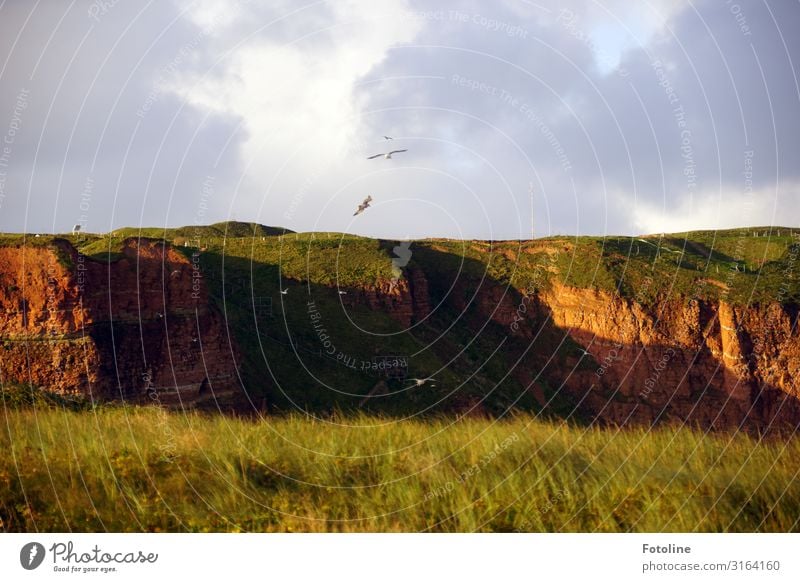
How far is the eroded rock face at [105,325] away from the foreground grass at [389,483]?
31.4 meters

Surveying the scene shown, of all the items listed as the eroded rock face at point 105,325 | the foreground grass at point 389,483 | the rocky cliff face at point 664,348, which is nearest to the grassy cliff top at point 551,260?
the rocky cliff face at point 664,348

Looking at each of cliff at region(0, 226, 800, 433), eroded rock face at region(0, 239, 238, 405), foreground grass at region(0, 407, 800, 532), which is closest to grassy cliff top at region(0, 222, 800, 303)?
cliff at region(0, 226, 800, 433)

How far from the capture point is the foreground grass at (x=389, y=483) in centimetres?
854

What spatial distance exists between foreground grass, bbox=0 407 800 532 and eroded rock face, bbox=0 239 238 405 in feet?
103

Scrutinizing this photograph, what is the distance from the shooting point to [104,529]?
872 centimetres

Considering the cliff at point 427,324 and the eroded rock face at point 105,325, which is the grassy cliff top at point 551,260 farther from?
the eroded rock face at point 105,325

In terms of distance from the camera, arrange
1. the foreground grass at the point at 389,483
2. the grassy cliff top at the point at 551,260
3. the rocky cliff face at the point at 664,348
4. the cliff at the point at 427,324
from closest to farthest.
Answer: the foreground grass at the point at 389,483 → the cliff at the point at 427,324 → the grassy cliff top at the point at 551,260 → the rocky cliff face at the point at 664,348

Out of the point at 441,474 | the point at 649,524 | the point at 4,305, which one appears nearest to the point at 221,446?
the point at 441,474

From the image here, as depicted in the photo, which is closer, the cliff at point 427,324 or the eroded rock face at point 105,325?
the eroded rock face at point 105,325

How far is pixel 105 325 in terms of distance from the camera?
44.5 meters

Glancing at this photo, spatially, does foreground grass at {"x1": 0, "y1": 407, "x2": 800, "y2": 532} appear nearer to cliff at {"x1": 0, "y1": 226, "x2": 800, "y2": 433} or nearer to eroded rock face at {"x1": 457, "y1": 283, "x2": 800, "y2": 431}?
cliff at {"x1": 0, "y1": 226, "x2": 800, "y2": 433}

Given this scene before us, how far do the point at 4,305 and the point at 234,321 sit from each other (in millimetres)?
19803
